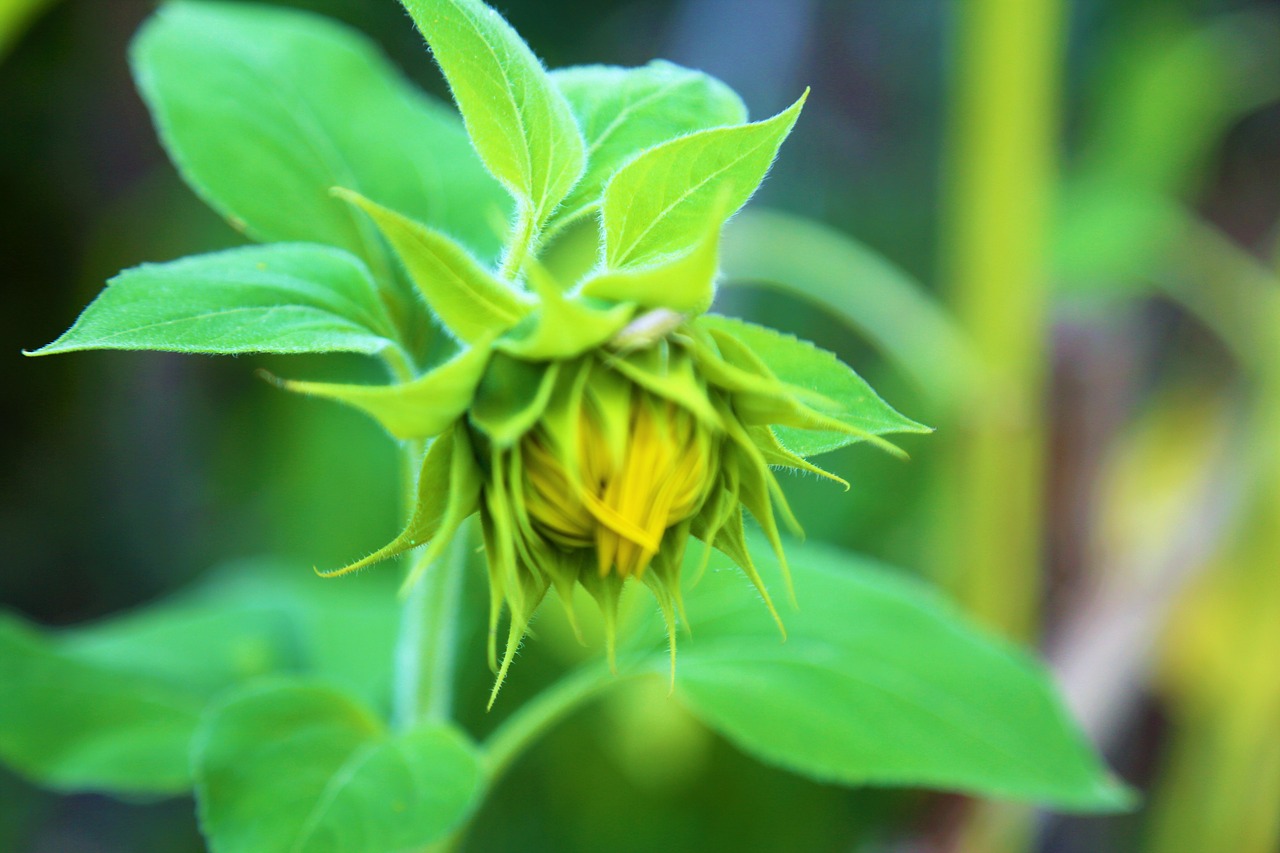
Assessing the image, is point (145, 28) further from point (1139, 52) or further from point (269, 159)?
point (1139, 52)

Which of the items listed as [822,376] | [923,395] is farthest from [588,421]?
[923,395]

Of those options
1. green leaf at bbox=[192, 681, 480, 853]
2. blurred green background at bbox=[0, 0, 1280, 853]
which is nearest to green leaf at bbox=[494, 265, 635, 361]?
green leaf at bbox=[192, 681, 480, 853]

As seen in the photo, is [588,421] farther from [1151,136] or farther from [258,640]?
[1151,136]

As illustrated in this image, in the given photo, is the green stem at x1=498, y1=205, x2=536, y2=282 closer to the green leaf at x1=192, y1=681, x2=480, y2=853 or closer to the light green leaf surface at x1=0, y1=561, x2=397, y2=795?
the green leaf at x1=192, y1=681, x2=480, y2=853

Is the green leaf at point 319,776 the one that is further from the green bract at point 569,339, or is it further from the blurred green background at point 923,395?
the blurred green background at point 923,395

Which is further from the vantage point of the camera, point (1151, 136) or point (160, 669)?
point (1151, 136)

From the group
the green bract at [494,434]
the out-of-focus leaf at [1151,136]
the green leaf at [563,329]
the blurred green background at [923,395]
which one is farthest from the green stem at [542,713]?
the out-of-focus leaf at [1151,136]

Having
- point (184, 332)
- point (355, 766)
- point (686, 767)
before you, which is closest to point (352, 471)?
point (686, 767)
